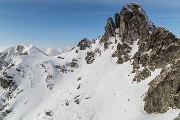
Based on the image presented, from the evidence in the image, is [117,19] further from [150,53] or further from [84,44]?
[150,53]

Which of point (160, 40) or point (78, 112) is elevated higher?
point (160, 40)

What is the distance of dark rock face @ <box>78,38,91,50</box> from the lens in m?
143

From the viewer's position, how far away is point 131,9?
11731 cm

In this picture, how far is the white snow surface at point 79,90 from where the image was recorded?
3462 inches

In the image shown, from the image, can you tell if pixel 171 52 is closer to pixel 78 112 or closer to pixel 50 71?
pixel 78 112

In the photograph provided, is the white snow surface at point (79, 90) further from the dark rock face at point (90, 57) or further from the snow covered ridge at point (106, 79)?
the dark rock face at point (90, 57)

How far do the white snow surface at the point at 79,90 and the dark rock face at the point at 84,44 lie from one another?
238 cm

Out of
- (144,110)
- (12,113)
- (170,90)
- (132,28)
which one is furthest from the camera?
(12,113)

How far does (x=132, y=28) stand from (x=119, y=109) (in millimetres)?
38552

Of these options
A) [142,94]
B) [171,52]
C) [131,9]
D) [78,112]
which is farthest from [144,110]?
[131,9]

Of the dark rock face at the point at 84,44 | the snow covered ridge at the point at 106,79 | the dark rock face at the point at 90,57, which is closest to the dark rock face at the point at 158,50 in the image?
the snow covered ridge at the point at 106,79

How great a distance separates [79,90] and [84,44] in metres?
35.7

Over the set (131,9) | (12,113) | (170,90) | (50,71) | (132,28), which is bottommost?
(12,113)

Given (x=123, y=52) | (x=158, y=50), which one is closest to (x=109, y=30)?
(x=123, y=52)
